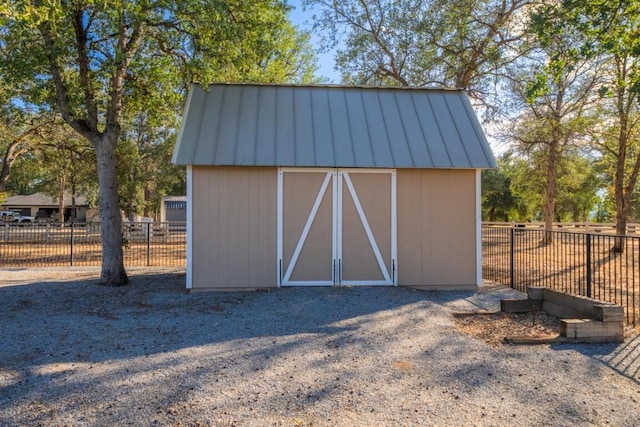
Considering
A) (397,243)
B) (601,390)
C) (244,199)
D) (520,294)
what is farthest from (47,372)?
(520,294)

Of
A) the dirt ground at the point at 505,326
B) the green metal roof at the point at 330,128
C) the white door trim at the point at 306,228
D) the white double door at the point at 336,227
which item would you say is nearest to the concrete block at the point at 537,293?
the dirt ground at the point at 505,326

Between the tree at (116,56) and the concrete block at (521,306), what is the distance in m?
7.36

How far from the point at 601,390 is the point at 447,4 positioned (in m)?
13.8

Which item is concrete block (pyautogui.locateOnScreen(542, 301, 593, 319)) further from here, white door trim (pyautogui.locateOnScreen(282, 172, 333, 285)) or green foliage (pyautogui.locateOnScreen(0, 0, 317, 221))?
green foliage (pyautogui.locateOnScreen(0, 0, 317, 221))

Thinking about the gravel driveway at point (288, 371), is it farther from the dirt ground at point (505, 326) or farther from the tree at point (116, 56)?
the tree at point (116, 56)

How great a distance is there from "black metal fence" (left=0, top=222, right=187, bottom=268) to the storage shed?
18.1 feet

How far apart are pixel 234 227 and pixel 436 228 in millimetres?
4155

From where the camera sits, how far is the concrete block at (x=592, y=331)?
16.5 feet

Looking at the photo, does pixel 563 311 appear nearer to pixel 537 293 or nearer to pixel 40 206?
pixel 537 293

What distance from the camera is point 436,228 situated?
838 centimetres

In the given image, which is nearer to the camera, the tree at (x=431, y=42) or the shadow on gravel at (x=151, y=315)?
the shadow on gravel at (x=151, y=315)

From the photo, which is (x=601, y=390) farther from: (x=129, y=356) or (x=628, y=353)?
(x=129, y=356)

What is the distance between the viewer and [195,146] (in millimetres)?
7914

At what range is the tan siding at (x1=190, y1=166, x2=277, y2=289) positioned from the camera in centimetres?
794
